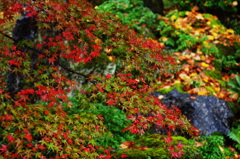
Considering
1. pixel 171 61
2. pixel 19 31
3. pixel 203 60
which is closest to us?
pixel 171 61

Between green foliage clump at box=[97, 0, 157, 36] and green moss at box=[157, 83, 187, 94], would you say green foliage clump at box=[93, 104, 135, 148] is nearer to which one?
green moss at box=[157, 83, 187, 94]

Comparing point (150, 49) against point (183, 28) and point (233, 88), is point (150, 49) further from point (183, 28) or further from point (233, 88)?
point (183, 28)

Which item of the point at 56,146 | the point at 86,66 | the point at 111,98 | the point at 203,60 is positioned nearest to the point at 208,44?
the point at 203,60

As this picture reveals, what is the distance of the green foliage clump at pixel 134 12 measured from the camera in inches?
310

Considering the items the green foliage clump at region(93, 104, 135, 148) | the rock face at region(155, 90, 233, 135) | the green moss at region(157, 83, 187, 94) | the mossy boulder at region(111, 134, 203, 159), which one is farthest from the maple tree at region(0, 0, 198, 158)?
the green moss at region(157, 83, 187, 94)

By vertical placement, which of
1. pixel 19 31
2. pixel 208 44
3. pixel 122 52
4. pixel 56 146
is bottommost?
pixel 208 44

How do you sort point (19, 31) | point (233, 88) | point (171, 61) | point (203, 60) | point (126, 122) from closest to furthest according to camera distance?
point (171, 61) → point (126, 122) → point (19, 31) → point (233, 88) → point (203, 60)

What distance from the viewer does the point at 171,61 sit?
393 centimetres

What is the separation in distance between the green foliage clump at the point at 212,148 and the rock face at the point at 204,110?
0.32m

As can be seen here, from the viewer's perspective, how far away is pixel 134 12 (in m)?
8.20

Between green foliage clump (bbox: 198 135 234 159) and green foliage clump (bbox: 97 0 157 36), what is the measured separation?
13.2 feet

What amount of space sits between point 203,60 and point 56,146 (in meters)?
5.83

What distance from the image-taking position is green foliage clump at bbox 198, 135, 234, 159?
15.9 ft

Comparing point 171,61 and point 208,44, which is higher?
point 171,61
